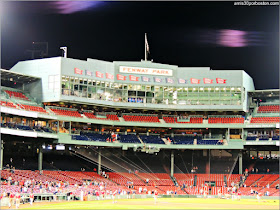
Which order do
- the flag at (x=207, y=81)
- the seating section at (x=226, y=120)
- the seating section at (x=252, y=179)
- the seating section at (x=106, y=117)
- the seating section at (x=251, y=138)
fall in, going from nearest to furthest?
the seating section at (x=106, y=117) < the seating section at (x=252, y=179) < the seating section at (x=251, y=138) < the flag at (x=207, y=81) < the seating section at (x=226, y=120)

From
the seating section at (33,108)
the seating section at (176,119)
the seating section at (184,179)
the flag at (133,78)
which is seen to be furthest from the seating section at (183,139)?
the seating section at (33,108)

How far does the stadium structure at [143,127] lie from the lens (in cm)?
8162

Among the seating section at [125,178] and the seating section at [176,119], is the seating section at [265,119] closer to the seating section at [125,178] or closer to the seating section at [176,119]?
the seating section at [176,119]

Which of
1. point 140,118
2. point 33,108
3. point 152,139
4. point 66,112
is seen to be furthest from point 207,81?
point 33,108

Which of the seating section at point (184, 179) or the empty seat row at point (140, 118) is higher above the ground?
the empty seat row at point (140, 118)

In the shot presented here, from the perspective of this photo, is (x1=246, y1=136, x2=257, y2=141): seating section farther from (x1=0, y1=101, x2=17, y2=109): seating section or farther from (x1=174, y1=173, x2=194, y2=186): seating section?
(x1=0, y1=101, x2=17, y2=109): seating section

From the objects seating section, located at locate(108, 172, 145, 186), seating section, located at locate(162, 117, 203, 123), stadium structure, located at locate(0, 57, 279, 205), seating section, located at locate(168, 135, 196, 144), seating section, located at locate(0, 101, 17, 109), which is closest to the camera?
seating section, located at locate(0, 101, 17, 109)

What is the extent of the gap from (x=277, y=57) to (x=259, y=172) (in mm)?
23082

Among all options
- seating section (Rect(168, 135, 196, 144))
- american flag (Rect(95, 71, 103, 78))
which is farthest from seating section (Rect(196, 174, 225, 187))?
american flag (Rect(95, 71, 103, 78))

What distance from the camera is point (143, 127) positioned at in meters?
95.8

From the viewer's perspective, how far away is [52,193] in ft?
218

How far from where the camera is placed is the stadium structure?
8162cm

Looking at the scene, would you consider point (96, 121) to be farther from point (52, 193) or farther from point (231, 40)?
point (231, 40)

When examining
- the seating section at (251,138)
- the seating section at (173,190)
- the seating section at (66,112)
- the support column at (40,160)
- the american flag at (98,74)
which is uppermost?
the american flag at (98,74)
